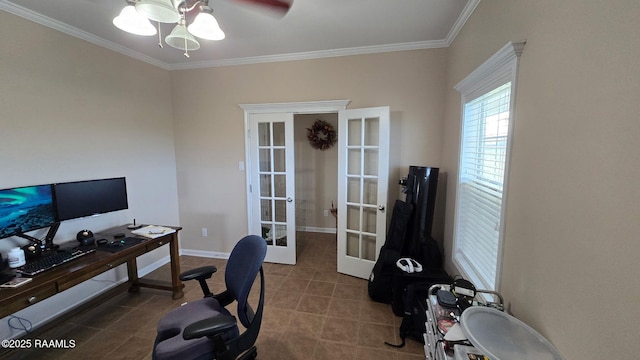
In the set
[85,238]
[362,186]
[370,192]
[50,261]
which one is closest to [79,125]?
[85,238]

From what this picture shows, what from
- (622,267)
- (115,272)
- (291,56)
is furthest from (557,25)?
(115,272)

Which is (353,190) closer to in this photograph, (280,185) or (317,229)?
Result: (280,185)

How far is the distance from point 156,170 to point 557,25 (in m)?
3.83

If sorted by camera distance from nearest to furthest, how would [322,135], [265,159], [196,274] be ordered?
[196,274], [265,159], [322,135]

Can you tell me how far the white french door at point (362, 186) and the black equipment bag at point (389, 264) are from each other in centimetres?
25

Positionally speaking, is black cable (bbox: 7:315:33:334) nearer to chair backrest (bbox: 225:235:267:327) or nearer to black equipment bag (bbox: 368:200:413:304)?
chair backrest (bbox: 225:235:267:327)

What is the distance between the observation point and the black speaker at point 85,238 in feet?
7.13

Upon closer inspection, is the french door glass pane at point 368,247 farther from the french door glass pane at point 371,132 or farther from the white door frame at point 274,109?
the white door frame at point 274,109

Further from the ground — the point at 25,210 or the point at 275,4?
the point at 275,4

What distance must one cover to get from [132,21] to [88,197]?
170 centimetres

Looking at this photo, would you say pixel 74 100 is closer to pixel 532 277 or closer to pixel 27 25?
pixel 27 25

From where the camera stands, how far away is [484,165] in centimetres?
179

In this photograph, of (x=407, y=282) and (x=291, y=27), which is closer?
(x=407, y=282)

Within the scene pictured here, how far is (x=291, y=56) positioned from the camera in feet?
9.96
